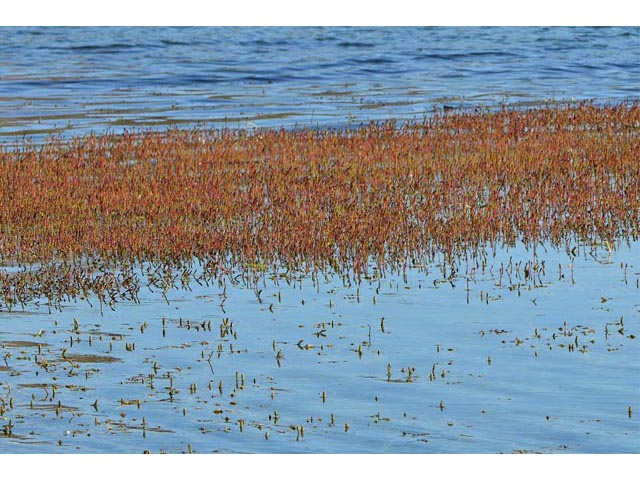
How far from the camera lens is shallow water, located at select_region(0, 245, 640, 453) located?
253 inches

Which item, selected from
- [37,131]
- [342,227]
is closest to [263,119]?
[37,131]

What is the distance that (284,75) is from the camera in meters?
40.6

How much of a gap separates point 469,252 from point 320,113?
1696cm

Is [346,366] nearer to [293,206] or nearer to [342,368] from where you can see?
[342,368]

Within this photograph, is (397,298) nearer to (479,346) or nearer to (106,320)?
(479,346)

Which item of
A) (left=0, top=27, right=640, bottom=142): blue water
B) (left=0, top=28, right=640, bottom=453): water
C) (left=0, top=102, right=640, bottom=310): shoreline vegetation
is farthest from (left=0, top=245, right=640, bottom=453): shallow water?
(left=0, top=27, right=640, bottom=142): blue water

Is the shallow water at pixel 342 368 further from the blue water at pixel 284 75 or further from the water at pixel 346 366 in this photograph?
the blue water at pixel 284 75

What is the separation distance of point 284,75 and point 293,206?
91.2 feet

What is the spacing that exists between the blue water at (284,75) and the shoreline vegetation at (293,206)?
6.49m

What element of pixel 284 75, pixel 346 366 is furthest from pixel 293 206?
pixel 284 75

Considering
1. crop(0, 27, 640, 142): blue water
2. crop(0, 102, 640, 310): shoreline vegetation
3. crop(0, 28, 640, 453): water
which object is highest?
crop(0, 28, 640, 453): water

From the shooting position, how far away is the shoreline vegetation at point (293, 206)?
10.8m

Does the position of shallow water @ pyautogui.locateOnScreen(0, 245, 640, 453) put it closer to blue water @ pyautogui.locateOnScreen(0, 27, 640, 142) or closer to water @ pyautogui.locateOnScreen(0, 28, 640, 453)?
water @ pyautogui.locateOnScreen(0, 28, 640, 453)

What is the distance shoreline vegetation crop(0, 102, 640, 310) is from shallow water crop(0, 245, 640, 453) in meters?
0.69
